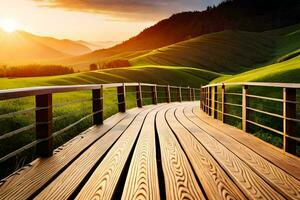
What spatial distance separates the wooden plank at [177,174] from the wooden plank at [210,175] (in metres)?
0.08

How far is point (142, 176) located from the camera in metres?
4.06

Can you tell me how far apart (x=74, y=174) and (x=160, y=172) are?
3.05 feet

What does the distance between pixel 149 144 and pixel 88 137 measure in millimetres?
1413

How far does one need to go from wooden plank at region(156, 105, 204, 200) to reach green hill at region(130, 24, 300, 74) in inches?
3628

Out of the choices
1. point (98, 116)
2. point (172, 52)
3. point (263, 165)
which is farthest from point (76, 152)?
point (172, 52)

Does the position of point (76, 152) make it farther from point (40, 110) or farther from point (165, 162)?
point (165, 162)

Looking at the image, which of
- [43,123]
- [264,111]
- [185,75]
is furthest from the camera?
[185,75]

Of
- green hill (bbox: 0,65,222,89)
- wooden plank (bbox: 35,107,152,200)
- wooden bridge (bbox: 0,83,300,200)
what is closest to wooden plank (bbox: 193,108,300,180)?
wooden bridge (bbox: 0,83,300,200)

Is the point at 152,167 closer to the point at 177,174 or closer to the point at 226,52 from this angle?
the point at 177,174

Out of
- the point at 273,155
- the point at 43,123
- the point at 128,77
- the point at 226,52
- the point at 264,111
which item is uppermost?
the point at 226,52

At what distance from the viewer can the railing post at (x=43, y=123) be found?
16.9 ft

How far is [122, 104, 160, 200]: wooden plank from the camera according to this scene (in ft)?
11.2

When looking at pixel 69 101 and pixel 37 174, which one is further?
pixel 69 101

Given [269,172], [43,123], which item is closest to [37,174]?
[43,123]
